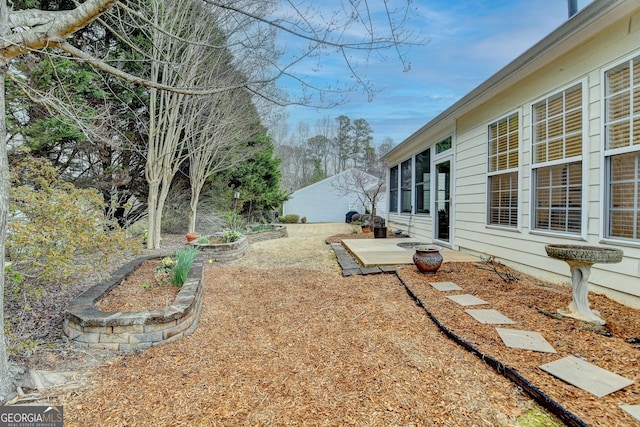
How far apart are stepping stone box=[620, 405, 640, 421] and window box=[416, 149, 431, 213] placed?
689 centimetres

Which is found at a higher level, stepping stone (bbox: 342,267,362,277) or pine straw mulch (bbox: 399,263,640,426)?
pine straw mulch (bbox: 399,263,640,426)

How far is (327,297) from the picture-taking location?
4.22 meters

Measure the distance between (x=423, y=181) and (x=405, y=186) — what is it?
172 centimetres

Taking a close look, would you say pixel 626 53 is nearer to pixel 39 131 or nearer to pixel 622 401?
pixel 622 401

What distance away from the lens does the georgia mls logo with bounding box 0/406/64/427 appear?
1.88 m

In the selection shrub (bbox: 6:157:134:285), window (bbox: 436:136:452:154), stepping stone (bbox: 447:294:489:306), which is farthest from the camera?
window (bbox: 436:136:452:154)

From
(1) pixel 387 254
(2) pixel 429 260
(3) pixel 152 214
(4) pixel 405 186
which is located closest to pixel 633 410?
(2) pixel 429 260

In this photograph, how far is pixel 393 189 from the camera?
12.5 meters

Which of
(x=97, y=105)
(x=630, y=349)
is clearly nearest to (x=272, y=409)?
(x=630, y=349)

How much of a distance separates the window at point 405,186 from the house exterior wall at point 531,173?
3.23m

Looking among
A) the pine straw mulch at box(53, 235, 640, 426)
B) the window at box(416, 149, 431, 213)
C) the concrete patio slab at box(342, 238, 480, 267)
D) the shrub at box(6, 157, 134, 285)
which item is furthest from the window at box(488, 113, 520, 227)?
the shrub at box(6, 157, 134, 285)

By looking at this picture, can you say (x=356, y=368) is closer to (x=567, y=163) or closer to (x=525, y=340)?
(x=525, y=340)

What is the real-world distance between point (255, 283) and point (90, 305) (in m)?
2.45

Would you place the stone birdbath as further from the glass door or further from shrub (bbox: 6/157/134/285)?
shrub (bbox: 6/157/134/285)
